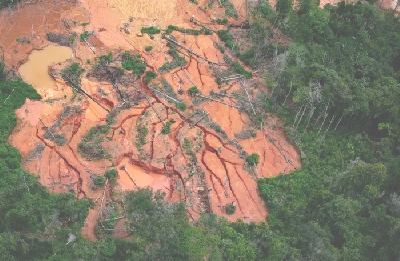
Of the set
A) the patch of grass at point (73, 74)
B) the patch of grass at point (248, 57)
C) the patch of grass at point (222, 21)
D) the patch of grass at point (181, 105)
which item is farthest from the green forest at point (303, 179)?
the patch of grass at point (181, 105)

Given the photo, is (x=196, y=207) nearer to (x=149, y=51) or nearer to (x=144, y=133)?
(x=144, y=133)

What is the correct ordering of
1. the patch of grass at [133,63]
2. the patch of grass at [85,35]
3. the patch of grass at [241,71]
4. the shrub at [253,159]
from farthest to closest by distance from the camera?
the patch of grass at [85,35] < the patch of grass at [241,71] < the patch of grass at [133,63] < the shrub at [253,159]

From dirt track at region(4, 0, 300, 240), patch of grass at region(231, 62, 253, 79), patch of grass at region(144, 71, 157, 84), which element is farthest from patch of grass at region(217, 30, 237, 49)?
patch of grass at region(144, 71, 157, 84)

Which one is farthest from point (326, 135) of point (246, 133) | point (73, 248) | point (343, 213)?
point (73, 248)

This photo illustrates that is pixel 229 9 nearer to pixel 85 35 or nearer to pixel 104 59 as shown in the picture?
pixel 104 59

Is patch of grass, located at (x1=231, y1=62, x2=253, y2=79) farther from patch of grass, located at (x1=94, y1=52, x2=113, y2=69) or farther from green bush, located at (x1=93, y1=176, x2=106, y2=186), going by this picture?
green bush, located at (x1=93, y1=176, x2=106, y2=186)

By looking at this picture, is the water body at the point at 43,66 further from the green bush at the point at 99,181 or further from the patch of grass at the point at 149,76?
the green bush at the point at 99,181

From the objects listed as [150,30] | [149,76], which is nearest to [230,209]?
[149,76]
